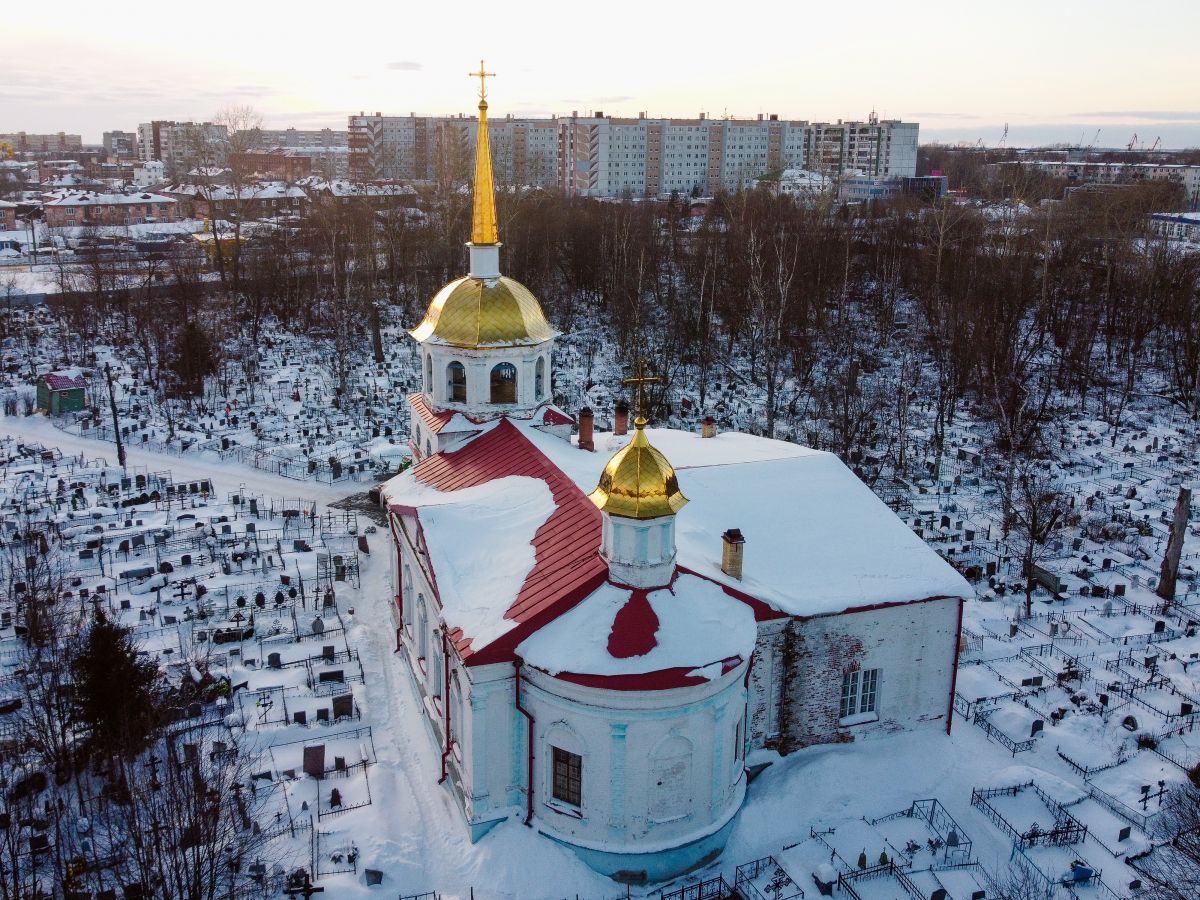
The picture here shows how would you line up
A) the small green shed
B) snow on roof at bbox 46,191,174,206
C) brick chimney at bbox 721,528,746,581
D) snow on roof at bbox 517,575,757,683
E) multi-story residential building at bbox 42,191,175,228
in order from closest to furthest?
snow on roof at bbox 517,575,757,683 < brick chimney at bbox 721,528,746,581 < the small green shed < multi-story residential building at bbox 42,191,175,228 < snow on roof at bbox 46,191,174,206

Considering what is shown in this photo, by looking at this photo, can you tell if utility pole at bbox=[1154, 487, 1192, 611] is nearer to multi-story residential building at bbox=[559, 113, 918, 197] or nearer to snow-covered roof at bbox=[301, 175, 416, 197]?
snow-covered roof at bbox=[301, 175, 416, 197]

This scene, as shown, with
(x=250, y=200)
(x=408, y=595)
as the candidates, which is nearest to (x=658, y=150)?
(x=250, y=200)

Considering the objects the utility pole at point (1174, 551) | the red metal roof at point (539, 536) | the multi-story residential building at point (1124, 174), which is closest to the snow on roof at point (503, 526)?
the red metal roof at point (539, 536)

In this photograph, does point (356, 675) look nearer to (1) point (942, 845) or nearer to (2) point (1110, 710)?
(1) point (942, 845)

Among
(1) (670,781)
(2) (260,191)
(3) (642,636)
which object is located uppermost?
(2) (260,191)

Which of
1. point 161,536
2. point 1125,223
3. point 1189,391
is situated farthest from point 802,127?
point 161,536

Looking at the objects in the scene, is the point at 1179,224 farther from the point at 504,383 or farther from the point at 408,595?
the point at 408,595

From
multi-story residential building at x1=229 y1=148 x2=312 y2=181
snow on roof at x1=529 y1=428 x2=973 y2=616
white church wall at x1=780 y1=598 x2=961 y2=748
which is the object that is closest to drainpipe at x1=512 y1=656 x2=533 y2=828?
snow on roof at x1=529 y1=428 x2=973 y2=616
